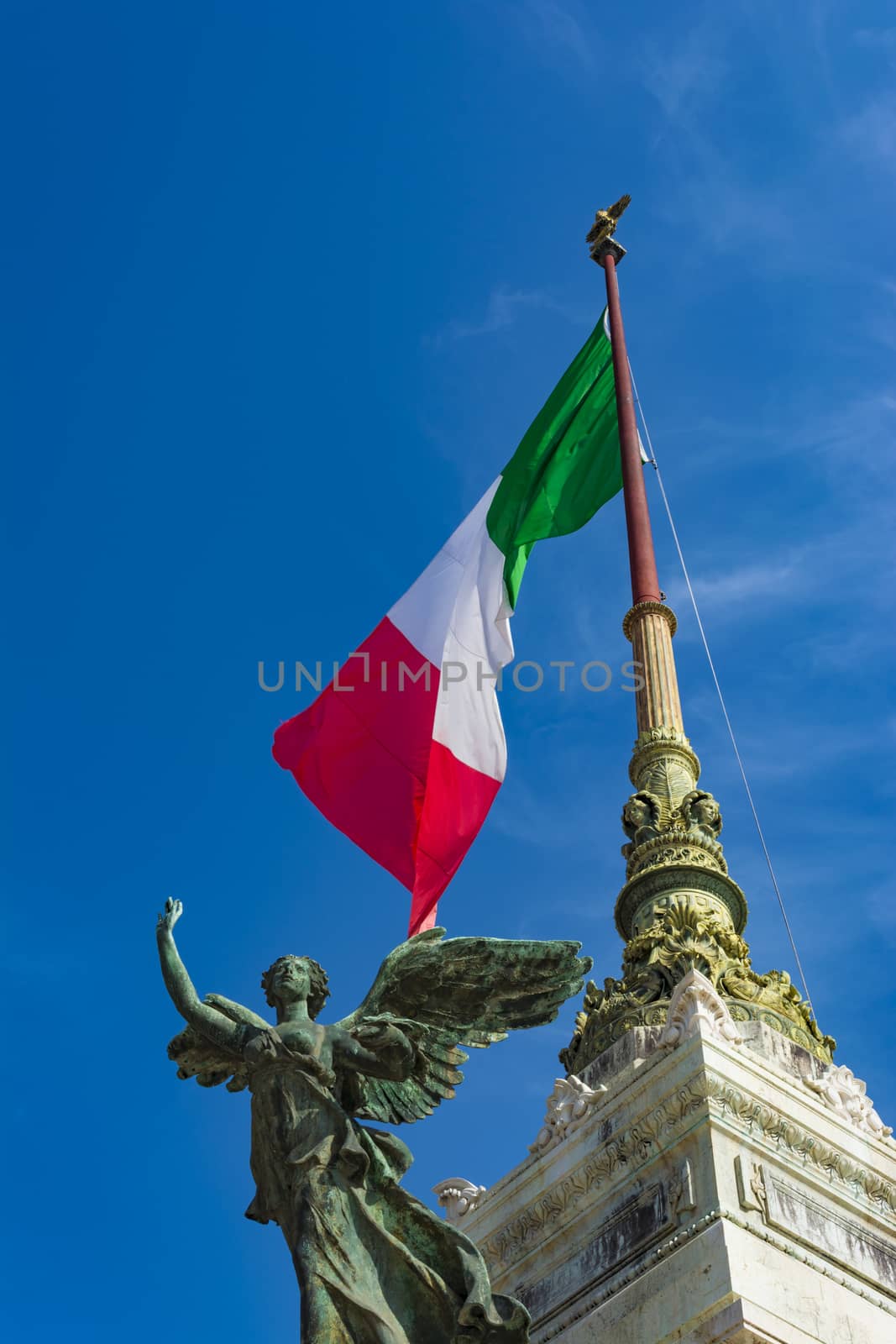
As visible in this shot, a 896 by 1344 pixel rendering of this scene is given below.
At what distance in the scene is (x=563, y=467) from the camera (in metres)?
24.5

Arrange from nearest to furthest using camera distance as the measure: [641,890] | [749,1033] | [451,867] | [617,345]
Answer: [749,1033], [641,890], [451,867], [617,345]

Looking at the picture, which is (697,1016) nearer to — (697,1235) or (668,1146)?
(668,1146)

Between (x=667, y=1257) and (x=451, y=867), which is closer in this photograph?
(x=667, y=1257)

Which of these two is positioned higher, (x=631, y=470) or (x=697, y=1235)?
(x=631, y=470)

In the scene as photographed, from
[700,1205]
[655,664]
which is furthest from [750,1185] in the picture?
[655,664]

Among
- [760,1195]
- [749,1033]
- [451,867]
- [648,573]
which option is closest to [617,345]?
[648,573]

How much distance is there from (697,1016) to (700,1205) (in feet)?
5.57

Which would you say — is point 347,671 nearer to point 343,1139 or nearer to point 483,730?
point 483,730

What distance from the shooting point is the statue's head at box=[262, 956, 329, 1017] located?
1102 centimetres

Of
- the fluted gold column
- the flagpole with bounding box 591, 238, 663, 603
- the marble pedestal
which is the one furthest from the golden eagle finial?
the marble pedestal

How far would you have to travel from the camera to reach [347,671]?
2155 centimetres

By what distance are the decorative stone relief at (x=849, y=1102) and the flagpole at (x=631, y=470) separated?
25.7 ft

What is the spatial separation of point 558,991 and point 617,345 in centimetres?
1594

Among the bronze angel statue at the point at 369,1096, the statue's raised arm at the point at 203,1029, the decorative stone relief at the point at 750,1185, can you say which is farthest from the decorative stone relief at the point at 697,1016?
the statue's raised arm at the point at 203,1029
